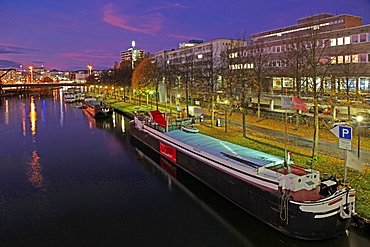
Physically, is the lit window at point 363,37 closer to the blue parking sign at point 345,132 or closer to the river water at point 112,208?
the blue parking sign at point 345,132

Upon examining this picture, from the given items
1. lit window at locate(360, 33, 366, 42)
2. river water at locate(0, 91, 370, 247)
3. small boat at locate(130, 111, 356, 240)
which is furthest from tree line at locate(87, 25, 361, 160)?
river water at locate(0, 91, 370, 247)

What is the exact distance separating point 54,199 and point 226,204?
42.0 ft

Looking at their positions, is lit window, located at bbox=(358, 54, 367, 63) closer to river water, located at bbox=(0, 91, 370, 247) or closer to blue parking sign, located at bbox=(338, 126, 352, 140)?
blue parking sign, located at bbox=(338, 126, 352, 140)

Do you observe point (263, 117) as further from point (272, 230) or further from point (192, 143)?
point (272, 230)

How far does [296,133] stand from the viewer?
33.4 metres

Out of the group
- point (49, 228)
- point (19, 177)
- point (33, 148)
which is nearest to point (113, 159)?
point (19, 177)

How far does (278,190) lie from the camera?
16.1 m

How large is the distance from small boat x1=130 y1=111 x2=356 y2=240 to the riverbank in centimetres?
177

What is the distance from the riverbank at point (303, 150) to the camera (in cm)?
1705

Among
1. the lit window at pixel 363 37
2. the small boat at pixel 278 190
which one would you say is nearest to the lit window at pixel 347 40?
the lit window at pixel 363 37

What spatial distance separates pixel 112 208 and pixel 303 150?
1694 centimetres

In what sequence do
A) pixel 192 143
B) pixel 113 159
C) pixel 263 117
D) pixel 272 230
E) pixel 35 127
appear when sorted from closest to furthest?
pixel 272 230
pixel 192 143
pixel 113 159
pixel 263 117
pixel 35 127

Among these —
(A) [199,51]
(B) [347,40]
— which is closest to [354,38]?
(B) [347,40]

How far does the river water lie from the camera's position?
16.7 meters
